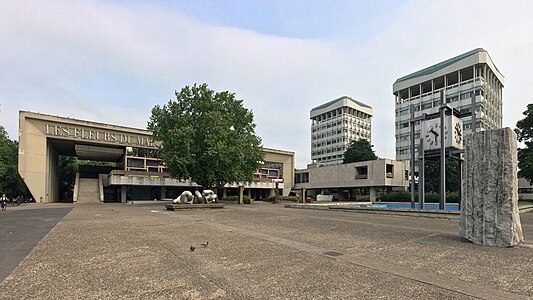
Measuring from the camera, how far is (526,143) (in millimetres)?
41594

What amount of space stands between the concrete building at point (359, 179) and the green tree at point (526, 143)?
19.9 metres

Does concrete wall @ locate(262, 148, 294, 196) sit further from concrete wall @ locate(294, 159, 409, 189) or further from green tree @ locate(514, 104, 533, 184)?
green tree @ locate(514, 104, 533, 184)

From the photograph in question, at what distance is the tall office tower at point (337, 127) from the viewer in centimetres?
11931

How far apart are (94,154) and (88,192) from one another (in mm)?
9520

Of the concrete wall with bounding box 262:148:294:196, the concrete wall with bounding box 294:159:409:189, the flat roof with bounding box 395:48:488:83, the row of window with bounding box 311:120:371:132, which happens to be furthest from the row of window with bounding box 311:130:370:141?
the concrete wall with bounding box 262:148:294:196

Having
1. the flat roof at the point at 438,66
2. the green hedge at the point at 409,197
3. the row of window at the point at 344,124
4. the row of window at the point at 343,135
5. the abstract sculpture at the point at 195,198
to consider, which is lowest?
the green hedge at the point at 409,197

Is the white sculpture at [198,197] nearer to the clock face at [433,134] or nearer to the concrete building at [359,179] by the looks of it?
the clock face at [433,134]

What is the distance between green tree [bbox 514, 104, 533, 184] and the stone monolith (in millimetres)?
37818

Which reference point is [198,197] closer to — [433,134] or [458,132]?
[433,134]

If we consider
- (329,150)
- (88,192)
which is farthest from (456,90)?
(88,192)

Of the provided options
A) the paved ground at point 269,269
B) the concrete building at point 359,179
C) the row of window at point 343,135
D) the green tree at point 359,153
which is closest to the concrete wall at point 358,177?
the concrete building at point 359,179

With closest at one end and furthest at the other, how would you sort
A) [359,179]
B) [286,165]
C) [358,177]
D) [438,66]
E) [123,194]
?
[123,194] < [359,179] < [358,177] < [286,165] < [438,66]

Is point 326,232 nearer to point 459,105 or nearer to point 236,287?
point 236,287

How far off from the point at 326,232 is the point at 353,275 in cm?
586
